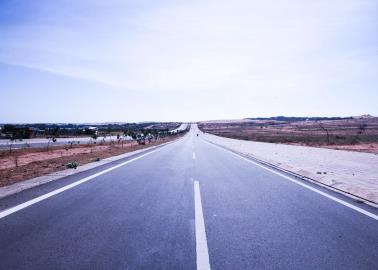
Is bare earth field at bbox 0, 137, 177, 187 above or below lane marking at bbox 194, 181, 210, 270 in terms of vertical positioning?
below

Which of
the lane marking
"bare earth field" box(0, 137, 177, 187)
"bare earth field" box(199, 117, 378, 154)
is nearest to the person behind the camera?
the lane marking

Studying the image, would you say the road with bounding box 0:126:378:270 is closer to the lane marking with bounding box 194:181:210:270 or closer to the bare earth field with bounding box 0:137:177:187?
the lane marking with bounding box 194:181:210:270

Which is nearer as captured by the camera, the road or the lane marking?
the lane marking

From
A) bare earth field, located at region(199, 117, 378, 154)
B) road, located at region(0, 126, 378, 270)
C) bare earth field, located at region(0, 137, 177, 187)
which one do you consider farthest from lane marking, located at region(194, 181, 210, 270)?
bare earth field, located at region(199, 117, 378, 154)

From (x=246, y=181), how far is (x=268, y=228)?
4.88 m

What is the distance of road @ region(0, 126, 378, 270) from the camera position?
12.1 ft

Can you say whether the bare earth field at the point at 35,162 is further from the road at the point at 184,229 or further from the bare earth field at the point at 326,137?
the bare earth field at the point at 326,137

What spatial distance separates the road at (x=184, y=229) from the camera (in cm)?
369

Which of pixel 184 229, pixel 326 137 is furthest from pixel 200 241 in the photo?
pixel 326 137

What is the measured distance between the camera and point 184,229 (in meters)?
4.86

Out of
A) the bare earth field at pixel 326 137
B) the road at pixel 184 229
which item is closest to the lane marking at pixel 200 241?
the road at pixel 184 229

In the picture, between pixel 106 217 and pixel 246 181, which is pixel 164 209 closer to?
pixel 106 217

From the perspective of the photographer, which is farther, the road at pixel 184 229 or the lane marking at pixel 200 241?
the road at pixel 184 229

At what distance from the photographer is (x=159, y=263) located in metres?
3.57
